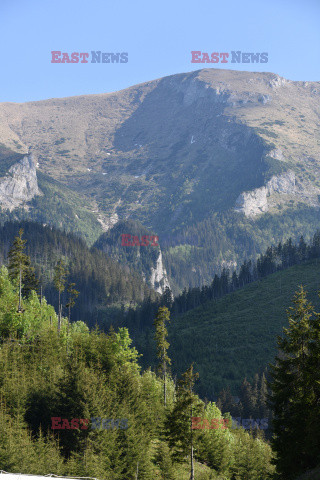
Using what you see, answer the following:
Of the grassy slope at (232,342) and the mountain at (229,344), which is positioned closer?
the mountain at (229,344)

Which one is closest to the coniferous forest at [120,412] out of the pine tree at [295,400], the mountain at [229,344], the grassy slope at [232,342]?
the pine tree at [295,400]

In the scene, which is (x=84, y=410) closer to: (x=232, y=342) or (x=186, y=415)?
(x=186, y=415)

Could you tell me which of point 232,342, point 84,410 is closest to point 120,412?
point 84,410

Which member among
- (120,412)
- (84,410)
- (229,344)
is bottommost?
(120,412)

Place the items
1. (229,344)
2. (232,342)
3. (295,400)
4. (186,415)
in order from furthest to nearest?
(232,342) → (229,344) → (186,415) → (295,400)

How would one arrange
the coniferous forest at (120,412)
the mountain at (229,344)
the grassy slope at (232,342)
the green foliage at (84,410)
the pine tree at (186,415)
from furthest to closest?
the grassy slope at (232,342) → the mountain at (229,344) → the pine tree at (186,415) → the green foliage at (84,410) → the coniferous forest at (120,412)

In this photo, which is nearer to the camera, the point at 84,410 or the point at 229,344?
the point at 84,410

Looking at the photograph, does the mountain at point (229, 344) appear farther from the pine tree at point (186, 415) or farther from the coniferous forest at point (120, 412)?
the pine tree at point (186, 415)

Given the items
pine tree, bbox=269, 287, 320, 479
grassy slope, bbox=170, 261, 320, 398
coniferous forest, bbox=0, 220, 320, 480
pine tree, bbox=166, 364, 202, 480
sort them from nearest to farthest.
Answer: pine tree, bbox=269, 287, 320, 479 → coniferous forest, bbox=0, 220, 320, 480 → pine tree, bbox=166, 364, 202, 480 → grassy slope, bbox=170, 261, 320, 398

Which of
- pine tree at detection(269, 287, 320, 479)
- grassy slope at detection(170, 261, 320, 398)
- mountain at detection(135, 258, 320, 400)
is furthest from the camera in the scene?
grassy slope at detection(170, 261, 320, 398)

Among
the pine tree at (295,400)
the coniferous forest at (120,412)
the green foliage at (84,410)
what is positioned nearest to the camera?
the pine tree at (295,400)

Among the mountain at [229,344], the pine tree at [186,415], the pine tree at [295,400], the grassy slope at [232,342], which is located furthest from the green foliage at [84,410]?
the grassy slope at [232,342]

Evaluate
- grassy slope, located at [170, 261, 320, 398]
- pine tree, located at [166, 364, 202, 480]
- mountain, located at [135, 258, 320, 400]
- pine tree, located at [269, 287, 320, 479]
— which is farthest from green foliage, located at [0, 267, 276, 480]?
grassy slope, located at [170, 261, 320, 398]

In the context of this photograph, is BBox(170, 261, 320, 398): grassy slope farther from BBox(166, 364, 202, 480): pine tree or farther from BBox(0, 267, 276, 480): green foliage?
BBox(166, 364, 202, 480): pine tree
